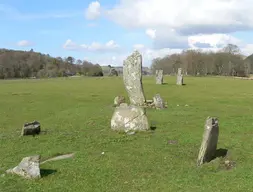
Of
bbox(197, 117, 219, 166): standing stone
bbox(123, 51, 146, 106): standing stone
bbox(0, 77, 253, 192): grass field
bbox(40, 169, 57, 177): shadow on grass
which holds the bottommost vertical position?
bbox(40, 169, 57, 177): shadow on grass

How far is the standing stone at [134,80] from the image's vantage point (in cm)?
3169

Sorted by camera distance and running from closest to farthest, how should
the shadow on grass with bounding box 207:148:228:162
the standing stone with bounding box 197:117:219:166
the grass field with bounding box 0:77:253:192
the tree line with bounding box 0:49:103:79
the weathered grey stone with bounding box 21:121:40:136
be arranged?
the grass field with bounding box 0:77:253:192 < the standing stone with bounding box 197:117:219:166 < the shadow on grass with bounding box 207:148:228:162 < the weathered grey stone with bounding box 21:121:40:136 < the tree line with bounding box 0:49:103:79

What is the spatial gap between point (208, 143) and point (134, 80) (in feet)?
59.1

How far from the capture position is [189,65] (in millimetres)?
141250

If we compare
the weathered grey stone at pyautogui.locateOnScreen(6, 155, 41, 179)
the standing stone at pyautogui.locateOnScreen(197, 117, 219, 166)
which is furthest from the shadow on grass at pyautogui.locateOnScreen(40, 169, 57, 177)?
the standing stone at pyautogui.locateOnScreen(197, 117, 219, 166)

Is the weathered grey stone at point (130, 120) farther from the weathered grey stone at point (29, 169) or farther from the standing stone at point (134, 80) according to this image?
the standing stone at point (134, 80)

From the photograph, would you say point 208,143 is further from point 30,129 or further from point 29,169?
point 30,129

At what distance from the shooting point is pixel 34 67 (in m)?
164

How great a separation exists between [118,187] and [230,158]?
4968 millimetres

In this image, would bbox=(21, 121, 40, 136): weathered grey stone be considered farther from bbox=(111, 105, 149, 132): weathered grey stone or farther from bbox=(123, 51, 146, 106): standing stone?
bbox=(123, 51, 146, 106): standing stone

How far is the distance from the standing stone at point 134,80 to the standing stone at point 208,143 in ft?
55.1

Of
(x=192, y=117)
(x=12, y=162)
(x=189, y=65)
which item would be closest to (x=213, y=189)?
(x=12, y=162)

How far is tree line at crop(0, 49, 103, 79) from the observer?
151m

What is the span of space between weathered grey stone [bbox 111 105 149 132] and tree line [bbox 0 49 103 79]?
410 feet
